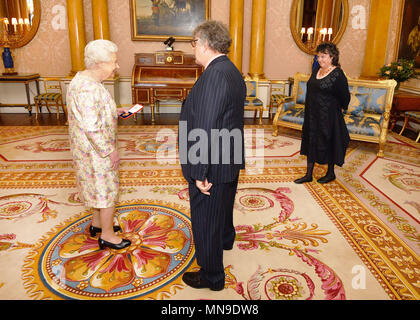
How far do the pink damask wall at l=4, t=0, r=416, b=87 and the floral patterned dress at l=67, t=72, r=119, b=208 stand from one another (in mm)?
6112

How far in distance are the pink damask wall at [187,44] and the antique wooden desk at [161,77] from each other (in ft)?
1.39

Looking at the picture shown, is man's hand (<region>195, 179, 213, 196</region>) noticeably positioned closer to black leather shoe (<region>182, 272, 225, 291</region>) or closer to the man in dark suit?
the man in dark suit

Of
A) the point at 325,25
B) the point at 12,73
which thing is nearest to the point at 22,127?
the point at 12,73

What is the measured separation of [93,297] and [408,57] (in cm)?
806

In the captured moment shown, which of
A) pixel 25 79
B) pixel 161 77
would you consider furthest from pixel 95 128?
pixel 25 79

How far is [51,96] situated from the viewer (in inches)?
272

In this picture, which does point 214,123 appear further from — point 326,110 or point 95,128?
point 326,110

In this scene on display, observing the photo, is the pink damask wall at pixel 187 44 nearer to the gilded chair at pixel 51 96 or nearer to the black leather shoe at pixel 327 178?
the gilded chair at pixel 51 96

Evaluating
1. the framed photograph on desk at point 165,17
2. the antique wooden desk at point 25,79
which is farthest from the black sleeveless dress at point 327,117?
the antique wooden desk at point 25,79

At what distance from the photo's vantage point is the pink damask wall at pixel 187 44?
7496 millimetres

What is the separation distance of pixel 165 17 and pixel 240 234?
6361mm

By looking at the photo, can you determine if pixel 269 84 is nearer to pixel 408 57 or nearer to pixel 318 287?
pixel 408 57

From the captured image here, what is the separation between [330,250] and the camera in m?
2.60

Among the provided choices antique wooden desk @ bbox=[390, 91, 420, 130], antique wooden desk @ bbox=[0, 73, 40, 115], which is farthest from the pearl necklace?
antique wooden desk @ bbox=[0, 73, 40, 115]
